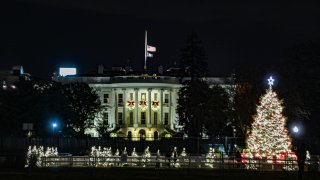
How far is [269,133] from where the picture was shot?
51.5 m

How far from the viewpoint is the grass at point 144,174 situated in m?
40.1

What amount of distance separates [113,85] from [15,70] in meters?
38.7

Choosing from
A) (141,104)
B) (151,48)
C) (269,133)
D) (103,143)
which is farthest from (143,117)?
(269,133)

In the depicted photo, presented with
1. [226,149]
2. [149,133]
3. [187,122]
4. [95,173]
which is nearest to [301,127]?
[226,149]

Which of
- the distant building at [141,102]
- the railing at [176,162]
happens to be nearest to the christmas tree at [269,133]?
the railing at [176,162]

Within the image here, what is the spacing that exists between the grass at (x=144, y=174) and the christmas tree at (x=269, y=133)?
6100 millimetres

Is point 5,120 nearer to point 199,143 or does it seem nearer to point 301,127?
point 199,143

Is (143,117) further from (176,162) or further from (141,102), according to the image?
(176,162)

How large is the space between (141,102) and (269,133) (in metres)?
94.6

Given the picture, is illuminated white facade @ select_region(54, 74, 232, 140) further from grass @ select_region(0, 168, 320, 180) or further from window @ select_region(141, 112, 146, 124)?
grass @ select_region(0, 168, 320, 180)

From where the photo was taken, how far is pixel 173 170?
46.7m

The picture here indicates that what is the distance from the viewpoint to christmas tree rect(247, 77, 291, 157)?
51188 mm

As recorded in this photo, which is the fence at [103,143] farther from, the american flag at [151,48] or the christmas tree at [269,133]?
the american flag at [151,48]

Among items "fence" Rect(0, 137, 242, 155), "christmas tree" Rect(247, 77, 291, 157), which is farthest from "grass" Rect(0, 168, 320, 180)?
"fence" Rect(0, 137, 242, 155)
